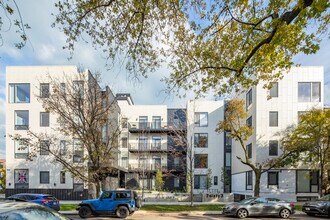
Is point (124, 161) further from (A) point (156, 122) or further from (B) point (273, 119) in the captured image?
(B) point (273, 119)

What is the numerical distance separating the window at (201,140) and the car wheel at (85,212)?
70.3 ft

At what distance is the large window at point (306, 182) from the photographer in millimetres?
23453

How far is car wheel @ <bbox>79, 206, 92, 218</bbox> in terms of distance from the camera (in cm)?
1413

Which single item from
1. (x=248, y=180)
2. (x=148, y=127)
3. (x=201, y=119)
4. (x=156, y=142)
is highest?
(x=201, y=119)

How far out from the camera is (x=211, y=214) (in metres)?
15.8

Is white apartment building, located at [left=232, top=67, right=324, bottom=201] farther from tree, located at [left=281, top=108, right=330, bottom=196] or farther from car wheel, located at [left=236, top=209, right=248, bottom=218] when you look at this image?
car wheel, located at [left=236, top=209, right=248, bottom=218]

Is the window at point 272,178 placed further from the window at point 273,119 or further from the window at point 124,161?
the window at point 124,161

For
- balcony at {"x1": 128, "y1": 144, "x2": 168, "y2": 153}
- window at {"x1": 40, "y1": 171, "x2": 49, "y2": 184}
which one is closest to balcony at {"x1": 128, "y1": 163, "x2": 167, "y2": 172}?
Answer: balcony at {"x1": 128, "y1": 144, "x2": 168, "y2": 153}

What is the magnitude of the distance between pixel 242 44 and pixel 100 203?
11.8 meters

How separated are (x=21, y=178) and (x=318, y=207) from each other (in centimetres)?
2618

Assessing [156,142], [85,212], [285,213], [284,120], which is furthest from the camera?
[156,142]

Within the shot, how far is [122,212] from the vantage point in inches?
551

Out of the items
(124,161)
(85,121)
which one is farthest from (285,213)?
(124,161)

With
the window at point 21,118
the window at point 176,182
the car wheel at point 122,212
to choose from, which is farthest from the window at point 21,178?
the window at point 176,182
